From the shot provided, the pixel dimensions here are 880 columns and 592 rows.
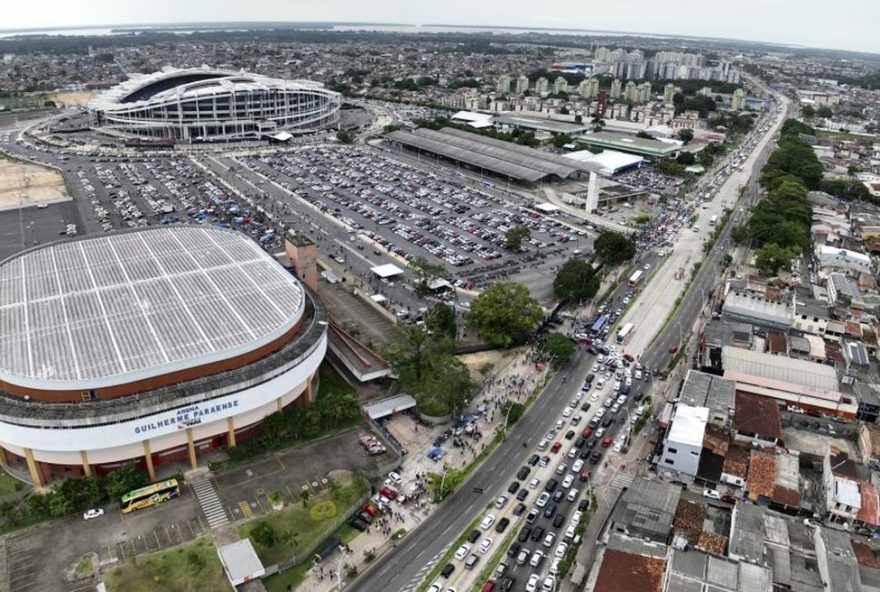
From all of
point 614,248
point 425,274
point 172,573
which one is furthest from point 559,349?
point 172,573

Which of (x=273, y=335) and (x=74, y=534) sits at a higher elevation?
(x=273, y=335)

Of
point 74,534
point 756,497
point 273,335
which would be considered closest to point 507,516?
point 756,497

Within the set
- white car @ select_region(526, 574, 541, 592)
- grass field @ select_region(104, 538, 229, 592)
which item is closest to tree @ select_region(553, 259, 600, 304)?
white car @ select_region(526, 574, 541, 592)

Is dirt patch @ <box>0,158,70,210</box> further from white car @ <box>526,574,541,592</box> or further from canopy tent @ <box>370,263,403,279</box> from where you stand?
white car @ <box>526,574,541,592</box>

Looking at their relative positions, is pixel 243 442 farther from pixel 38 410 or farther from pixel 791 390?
pixel 791 390

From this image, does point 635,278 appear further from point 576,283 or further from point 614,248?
point 576,283

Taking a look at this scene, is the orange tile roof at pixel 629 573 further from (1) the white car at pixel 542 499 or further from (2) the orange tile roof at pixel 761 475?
(2) the orange tile roof at pixel 761 475
